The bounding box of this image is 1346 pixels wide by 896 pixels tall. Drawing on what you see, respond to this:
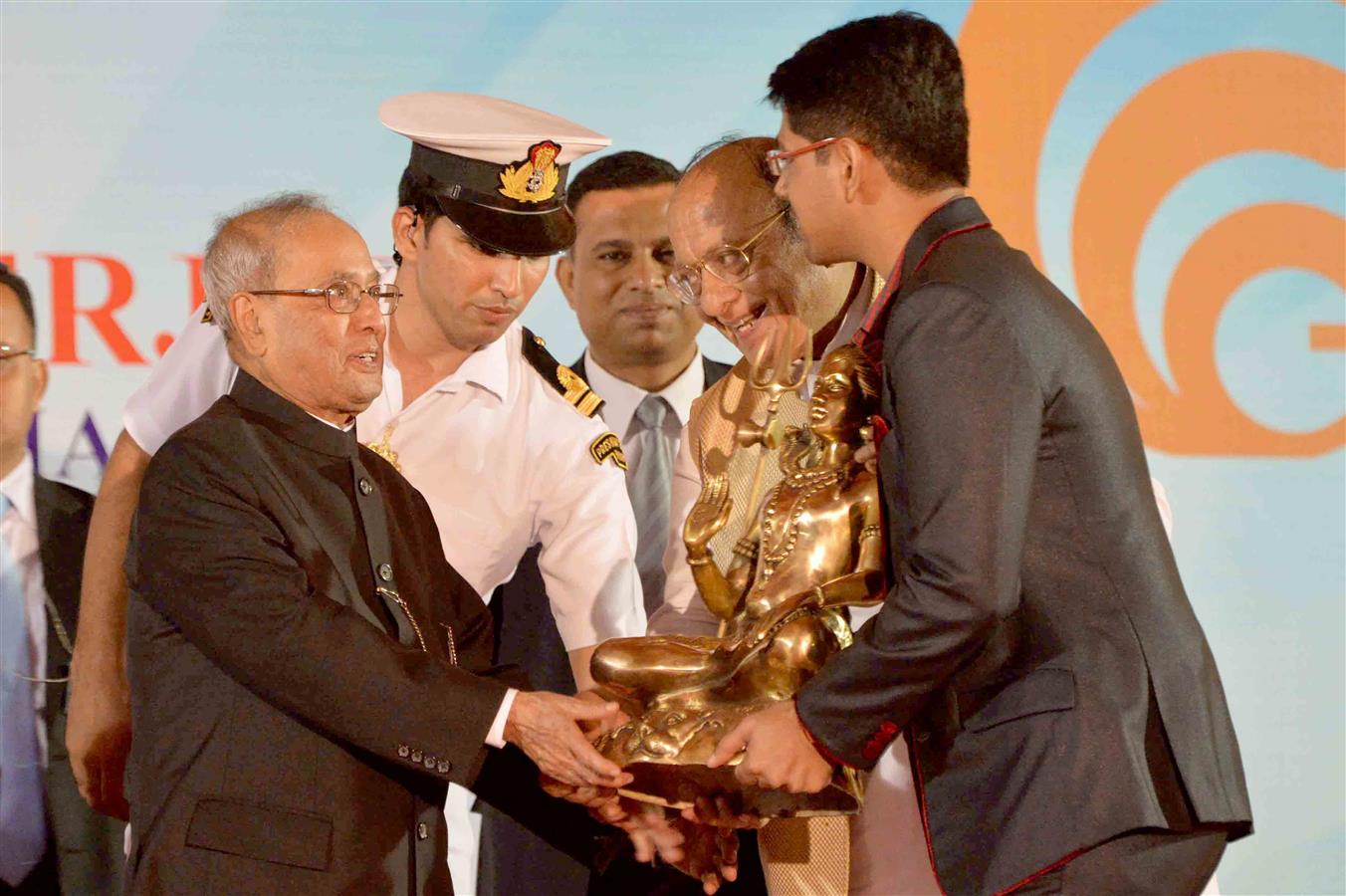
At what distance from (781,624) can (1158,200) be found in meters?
2.63

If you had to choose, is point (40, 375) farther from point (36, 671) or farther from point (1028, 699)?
point (1028, 699)

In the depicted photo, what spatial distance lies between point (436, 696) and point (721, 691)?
438 millimetres

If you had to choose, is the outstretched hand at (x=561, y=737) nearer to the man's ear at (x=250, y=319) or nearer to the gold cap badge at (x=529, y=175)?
the man's ear at (x=250, y=319)

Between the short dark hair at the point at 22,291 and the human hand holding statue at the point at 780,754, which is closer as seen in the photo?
the human hand holding statue at the point at 780,754

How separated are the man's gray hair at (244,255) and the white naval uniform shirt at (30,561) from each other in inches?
59.5

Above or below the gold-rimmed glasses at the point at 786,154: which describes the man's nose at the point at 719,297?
below

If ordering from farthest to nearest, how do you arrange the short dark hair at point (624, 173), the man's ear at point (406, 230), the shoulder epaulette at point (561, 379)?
the short dark hair at point (624, 173) < the shoulder epaulette at point (561, 379) < the man's ear at point (406, 230)

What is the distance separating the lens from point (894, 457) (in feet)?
7.64

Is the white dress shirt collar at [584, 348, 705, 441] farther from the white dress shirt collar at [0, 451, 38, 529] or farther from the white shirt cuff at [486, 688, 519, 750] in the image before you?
the white shirt cuff at [486, 688, 519, 750]

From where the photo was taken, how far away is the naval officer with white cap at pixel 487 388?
3.48 m

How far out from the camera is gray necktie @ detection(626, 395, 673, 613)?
13.4ft

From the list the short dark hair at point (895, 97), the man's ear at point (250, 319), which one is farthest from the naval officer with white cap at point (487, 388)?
the short dark hair at point (895, 97)

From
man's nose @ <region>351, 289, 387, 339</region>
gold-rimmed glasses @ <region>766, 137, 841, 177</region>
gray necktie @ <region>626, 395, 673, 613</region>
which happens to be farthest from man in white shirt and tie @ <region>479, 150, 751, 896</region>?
gold-rimmed glasses @ <region>766, 137, 841, 177</region>

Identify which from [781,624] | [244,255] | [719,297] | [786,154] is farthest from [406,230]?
[781,624]
